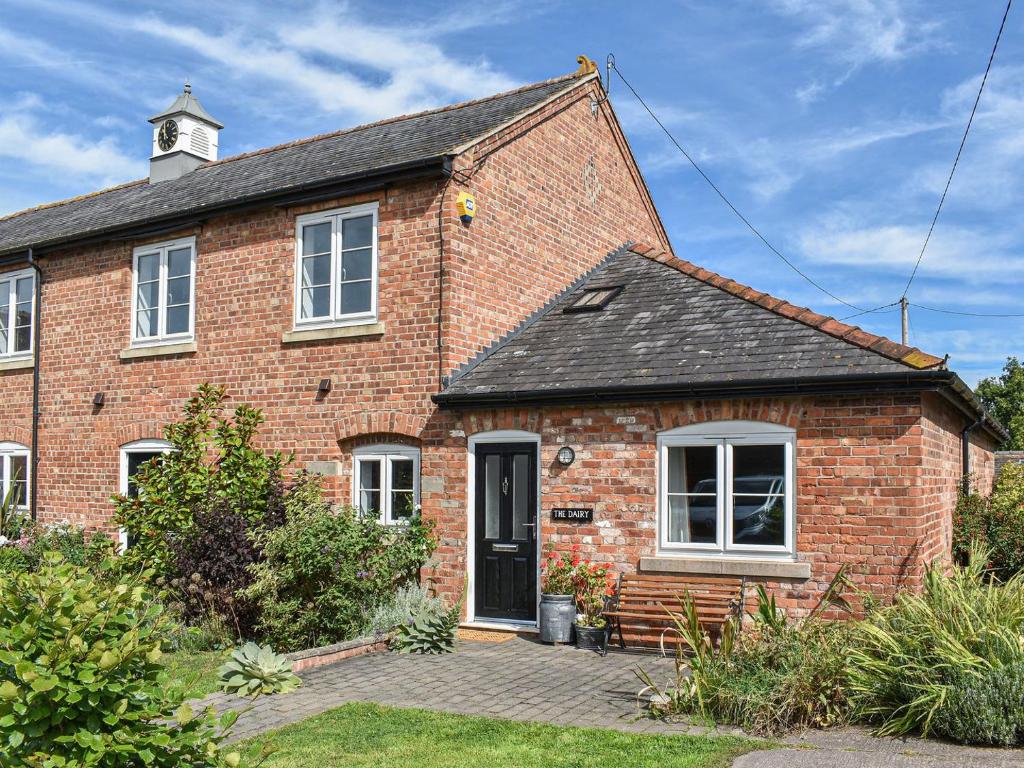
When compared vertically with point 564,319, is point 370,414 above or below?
below

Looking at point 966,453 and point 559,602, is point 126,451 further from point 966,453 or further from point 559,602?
point 966,453

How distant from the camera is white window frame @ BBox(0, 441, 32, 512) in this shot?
678 inches

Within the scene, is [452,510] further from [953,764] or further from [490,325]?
[953,764]

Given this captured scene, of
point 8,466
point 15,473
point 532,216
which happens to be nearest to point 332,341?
point 532,216

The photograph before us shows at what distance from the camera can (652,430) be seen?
10.9 meters

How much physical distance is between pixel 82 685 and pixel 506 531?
816 centimetres

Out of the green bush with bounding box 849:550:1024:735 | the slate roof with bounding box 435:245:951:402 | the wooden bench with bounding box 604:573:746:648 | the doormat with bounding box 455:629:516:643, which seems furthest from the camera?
the doormat with bounding box 455:629:516:643

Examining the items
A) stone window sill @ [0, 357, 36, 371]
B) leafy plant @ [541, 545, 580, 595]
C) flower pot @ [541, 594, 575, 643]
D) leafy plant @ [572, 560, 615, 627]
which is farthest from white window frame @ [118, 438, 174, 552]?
leafy plant @ [572, 560, 615, 627]

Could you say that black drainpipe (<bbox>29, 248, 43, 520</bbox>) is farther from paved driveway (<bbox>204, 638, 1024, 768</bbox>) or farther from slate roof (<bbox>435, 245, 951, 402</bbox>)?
paved driveway (<bbox>204, 638, 1024, 768</bbox>)

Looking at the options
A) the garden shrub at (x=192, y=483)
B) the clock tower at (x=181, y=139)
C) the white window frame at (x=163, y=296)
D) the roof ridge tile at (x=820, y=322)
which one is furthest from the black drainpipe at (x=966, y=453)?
the clock tower at (x=181, y=139)

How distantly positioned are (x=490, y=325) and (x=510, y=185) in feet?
7.26

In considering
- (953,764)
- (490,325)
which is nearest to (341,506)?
(490,325)

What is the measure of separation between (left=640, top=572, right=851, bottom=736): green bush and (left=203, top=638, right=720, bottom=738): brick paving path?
0.33 metres

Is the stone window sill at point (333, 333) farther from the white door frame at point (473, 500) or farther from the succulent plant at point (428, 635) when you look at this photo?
the succulent plant at point (428, 635)
